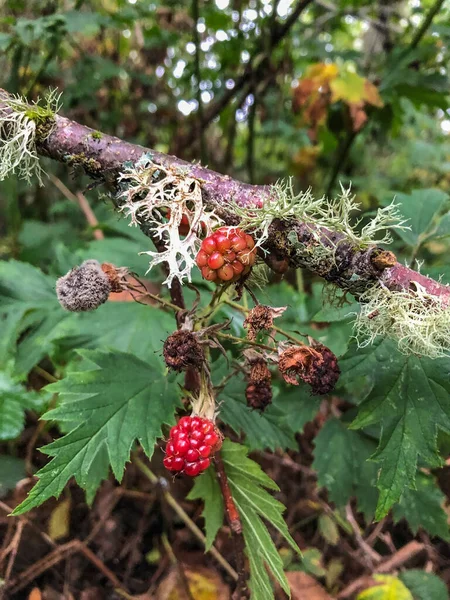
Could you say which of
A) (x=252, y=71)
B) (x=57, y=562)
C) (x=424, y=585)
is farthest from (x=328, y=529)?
(x=252, y=71)

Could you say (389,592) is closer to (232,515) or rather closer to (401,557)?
(401,557)

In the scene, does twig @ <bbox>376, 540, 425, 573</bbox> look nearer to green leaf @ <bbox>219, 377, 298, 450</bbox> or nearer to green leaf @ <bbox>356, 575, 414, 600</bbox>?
green leaf @ <bbox>356, 575, 414, 600</bbox>

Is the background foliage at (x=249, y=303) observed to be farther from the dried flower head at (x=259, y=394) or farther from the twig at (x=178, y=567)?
the twig at (x=178, y=567)

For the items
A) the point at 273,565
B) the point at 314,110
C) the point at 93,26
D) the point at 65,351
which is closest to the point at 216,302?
the point at 273,565

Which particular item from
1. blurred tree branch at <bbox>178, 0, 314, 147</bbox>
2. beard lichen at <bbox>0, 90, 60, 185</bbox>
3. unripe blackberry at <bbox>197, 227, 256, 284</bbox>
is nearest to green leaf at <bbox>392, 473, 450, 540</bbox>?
unripe blackberry at <bbox>197, 227, 256, 284</bbox>

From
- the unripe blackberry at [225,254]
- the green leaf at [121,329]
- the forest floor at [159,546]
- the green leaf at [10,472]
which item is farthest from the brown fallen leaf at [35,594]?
the unripe blackberry at [225,254]

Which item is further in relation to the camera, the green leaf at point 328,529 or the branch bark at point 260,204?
the green leaf at point 328,529

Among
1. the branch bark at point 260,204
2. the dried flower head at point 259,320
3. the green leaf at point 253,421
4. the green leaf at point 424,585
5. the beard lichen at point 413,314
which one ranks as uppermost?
the branch bark at point 260,204

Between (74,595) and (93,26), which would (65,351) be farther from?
(93,26)
